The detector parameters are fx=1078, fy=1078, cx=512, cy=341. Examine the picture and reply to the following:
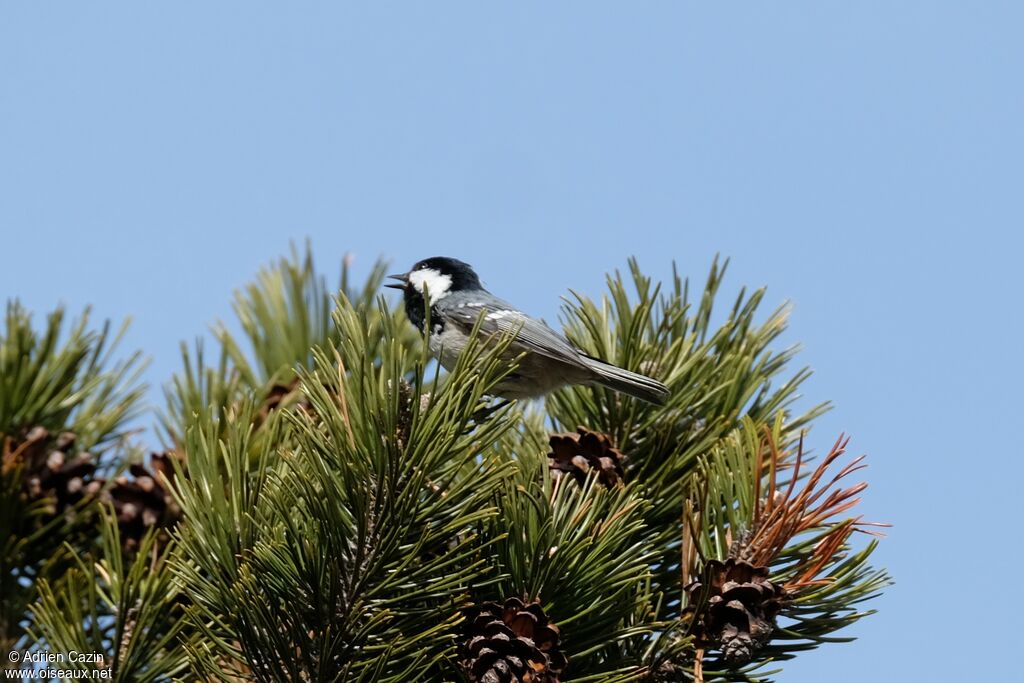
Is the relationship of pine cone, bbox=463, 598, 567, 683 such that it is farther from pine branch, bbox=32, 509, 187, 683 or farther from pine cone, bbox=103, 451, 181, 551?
pine cone, bbox=103, 451, 181, 551

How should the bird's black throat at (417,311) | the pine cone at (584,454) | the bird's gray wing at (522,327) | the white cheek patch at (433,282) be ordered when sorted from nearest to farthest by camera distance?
the pine cone at (584,454), the bird's gray wing at (522,327), the bird's black throat at (417,311), the white cheek patch at (433,282)

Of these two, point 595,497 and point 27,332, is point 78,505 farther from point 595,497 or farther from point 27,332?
point 595,497

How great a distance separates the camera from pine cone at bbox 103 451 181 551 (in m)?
2.47

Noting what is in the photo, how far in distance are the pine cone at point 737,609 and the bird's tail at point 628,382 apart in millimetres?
568

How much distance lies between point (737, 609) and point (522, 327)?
100cm

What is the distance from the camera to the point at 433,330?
3156 millimetres

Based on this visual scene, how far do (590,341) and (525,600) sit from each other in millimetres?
969

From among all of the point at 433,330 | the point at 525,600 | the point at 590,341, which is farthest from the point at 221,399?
the point at 525,600

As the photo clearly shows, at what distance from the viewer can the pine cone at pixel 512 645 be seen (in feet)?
5.28

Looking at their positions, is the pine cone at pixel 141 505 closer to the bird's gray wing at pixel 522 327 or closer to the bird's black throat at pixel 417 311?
the bird's gray wing at pixel 522 327

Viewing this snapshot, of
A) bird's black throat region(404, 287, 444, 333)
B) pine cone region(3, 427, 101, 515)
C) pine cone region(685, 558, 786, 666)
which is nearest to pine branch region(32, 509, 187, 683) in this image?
pine cone region(3, 427, 101, 515)

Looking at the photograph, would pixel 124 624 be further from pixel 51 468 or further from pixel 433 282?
pixel 433 282

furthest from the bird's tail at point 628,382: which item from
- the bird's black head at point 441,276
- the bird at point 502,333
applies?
the bird's black head at point 441,276

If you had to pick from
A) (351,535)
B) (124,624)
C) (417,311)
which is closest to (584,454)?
(351,535)
